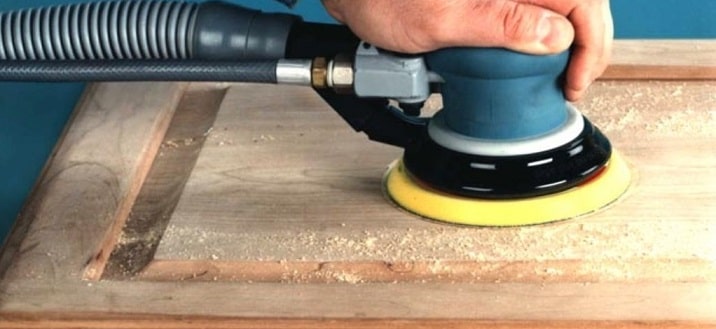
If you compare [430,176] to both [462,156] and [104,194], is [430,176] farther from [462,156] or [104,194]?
[104,194]

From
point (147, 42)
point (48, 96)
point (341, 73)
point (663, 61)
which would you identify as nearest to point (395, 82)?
point (341, 73)

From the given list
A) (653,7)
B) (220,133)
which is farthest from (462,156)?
(653,7)

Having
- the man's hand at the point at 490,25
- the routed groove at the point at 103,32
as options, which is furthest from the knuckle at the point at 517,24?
the routed groove at the point at 103,32

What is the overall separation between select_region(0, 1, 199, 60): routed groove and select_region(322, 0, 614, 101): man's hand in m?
0.12

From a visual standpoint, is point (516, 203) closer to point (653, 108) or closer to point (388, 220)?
point (388, 220)

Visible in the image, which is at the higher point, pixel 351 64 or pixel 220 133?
pixel 351 64

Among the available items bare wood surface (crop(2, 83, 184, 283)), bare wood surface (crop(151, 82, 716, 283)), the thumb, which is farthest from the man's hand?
bare wood surface (crop(2, 83, 184, 283))

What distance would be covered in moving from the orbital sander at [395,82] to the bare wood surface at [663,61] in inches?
6.8

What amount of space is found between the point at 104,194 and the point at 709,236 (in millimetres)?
415

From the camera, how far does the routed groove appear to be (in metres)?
0.88

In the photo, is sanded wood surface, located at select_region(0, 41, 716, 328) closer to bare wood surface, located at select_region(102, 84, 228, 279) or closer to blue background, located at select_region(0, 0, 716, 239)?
bare wood surface, located at select_region(102, 84, 228, 279)

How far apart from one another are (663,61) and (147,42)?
44cm

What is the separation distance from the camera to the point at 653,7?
1312 millimetres

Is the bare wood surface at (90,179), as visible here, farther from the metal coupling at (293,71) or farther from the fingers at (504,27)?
the fingers at (504,27)
